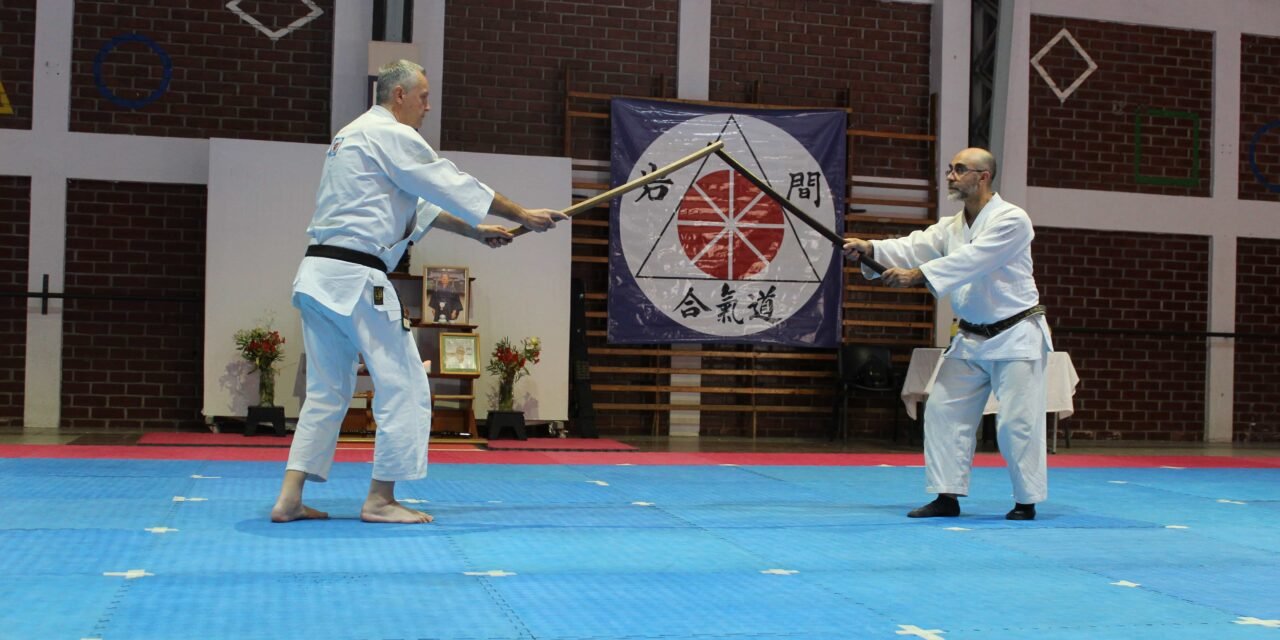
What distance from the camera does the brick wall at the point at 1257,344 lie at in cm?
1059

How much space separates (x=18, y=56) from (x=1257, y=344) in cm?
1019

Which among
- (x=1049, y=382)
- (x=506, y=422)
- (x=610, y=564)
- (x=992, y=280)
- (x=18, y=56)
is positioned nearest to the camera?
(x=610, y=564)

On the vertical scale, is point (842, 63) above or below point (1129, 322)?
above

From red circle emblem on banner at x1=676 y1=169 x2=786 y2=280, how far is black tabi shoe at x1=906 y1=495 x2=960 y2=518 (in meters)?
4.97

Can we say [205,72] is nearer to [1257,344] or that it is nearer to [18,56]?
[18,56]

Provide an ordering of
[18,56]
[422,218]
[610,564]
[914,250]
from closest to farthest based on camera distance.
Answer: [610,564], [422,218], [914,250], [18,56]

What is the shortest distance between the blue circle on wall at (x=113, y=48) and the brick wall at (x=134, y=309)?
60 centimetres

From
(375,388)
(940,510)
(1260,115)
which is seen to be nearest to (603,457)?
(940,510)

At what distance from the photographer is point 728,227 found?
9.40m

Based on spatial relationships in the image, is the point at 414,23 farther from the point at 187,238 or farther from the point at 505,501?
the point at 505,501

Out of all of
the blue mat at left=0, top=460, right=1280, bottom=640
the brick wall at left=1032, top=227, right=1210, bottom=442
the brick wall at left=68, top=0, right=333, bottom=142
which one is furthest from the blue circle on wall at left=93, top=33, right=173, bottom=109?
the brick wall at left=1032, top=227, right=1210, bottom=442

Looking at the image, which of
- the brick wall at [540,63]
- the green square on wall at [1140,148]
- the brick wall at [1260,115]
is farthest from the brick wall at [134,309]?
the brick wall at [1260,115]

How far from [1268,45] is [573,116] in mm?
6259

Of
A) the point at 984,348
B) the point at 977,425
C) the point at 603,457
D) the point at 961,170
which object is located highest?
the point at 961,170
